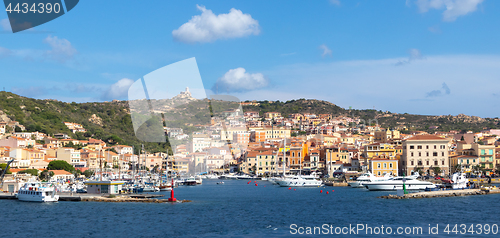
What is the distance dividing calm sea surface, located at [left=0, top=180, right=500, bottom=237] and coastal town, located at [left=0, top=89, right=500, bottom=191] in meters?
9.92

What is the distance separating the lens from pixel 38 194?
1076 inches

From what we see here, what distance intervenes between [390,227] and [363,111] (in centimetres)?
11572

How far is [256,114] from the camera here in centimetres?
12081

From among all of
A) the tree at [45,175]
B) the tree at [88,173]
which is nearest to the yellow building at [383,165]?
the tree at [88,173]

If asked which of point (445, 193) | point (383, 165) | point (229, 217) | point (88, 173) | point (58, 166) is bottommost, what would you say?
point (88, 173)

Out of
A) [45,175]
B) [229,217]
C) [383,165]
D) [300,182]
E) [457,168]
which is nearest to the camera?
[229,217]

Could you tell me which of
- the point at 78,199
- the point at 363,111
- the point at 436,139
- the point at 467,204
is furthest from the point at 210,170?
the point at 363,111

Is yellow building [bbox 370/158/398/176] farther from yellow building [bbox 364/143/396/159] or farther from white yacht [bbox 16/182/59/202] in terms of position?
white yacht [bbox 16/182/59/202]

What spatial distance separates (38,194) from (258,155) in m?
41.5

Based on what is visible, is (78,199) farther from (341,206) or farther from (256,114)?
(256,114)

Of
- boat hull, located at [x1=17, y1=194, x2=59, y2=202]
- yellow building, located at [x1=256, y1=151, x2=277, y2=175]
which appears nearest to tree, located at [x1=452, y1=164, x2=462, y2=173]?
yellow building, located at [x1=256, y1=151, x2=277, y2=175]
